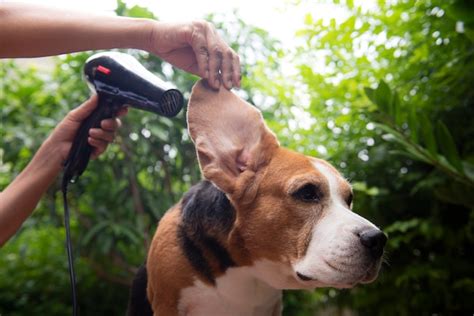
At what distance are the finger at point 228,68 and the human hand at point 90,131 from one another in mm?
209

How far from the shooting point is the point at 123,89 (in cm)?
85

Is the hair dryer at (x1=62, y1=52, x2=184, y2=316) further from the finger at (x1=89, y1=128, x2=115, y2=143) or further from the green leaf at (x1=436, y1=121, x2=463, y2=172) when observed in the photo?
the green leaf at (x1=436, y1=121, x2=463, y2=172)

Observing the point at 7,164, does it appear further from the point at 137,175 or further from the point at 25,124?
the point at 137,175

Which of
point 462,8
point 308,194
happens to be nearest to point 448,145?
point 462,8

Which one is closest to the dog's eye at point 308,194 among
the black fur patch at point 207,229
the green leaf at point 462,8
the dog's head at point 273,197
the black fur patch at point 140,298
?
the dog's head at point 273,197

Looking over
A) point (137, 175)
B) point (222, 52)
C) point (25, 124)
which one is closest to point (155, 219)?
point (137, 175)

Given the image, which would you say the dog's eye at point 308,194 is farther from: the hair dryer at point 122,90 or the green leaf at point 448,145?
the green leaf at point 448,145

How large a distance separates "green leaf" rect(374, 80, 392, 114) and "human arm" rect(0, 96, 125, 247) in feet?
1.75

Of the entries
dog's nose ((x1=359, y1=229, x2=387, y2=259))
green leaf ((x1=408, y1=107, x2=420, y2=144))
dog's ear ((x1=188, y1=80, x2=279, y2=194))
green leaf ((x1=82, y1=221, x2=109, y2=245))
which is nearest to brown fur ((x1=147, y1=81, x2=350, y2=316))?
dog's ear ((x1=188, y1=80, x2=279, y2=194))

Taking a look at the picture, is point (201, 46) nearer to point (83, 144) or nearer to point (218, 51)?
point (218, 51)

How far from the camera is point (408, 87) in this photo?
136 centimetres

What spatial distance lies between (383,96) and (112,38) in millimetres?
566

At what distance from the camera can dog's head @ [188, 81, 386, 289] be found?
73cm

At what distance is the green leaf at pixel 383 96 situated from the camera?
1020 millimetres
